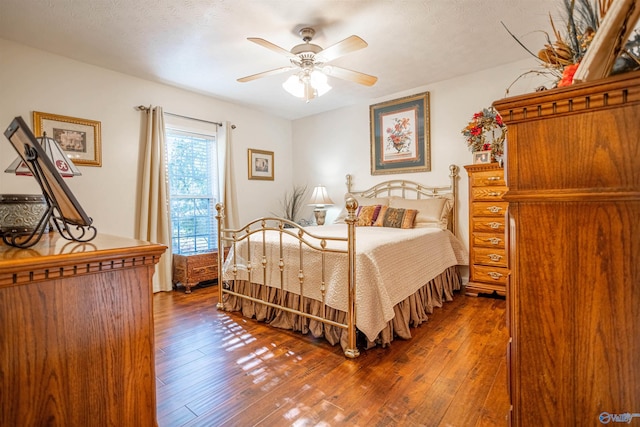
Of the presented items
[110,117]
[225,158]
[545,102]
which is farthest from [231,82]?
[545,102]

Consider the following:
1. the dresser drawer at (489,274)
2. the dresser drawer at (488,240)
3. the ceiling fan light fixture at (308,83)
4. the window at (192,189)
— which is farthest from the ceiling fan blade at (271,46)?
the dresser drawer at (489,274)

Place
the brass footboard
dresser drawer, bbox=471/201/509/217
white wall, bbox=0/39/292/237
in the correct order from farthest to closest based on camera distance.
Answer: dresser drawer, bbox=471/201/509/217 → white wall, bbox=0/39/292/237 → the brass footboard

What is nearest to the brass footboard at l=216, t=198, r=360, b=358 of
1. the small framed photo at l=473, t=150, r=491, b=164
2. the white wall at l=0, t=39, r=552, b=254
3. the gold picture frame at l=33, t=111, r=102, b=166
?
the white wall at l=0, t=39, r=552, b=254

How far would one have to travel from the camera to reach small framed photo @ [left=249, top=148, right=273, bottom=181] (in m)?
4.77

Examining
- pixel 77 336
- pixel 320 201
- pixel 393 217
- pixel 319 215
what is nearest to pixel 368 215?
pixel 393 217

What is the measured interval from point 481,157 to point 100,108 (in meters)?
4.15

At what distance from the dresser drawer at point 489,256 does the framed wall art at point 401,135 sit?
1230 mm

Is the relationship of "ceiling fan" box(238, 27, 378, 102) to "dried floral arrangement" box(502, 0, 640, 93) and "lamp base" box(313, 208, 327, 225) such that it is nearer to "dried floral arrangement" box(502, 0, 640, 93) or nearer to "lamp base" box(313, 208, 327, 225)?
"dried floral arrangement" box(502, 0, 640, 93)

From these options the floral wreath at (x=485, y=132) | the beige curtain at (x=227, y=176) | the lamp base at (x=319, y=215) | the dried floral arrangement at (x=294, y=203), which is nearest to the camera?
the floral wreath at (x=485, y=132)

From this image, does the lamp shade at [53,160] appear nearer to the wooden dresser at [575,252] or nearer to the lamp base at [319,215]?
the wooden dresser at [575,252]

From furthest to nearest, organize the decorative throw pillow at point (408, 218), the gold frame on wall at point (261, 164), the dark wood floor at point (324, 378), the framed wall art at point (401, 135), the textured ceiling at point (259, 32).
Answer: the gold frame on wall at point (261, 164)
the framed wall art at point (401, 135)
the decorative throw pillow at point (408, 218)
the textured ceiling at point (259, 32)
the dark wood floor at point (324, 378)

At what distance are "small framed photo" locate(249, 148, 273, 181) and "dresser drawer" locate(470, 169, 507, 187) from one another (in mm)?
3072

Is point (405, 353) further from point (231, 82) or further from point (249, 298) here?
point (231, 82)

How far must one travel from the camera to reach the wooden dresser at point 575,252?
59 centimetres
